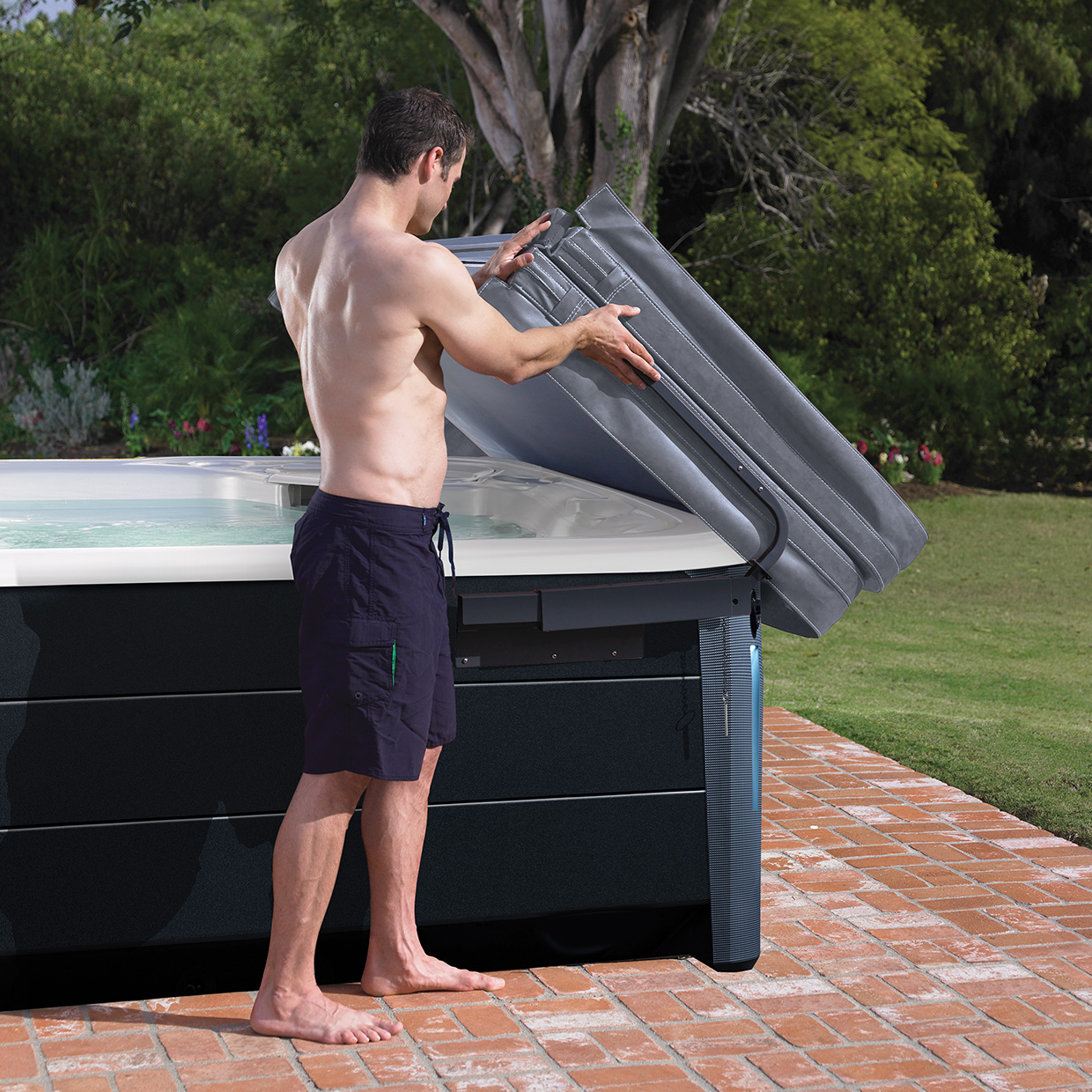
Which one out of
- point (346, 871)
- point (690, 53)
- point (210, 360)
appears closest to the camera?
point (346, 871)

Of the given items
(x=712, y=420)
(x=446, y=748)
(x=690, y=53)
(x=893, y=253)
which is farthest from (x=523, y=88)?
(x=446, y=748)

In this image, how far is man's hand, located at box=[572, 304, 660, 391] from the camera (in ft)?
8.56

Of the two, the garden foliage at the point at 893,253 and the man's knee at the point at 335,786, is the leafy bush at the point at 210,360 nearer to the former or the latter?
the garden foliage at the point at 893,253

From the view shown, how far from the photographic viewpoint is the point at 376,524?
7.79ft

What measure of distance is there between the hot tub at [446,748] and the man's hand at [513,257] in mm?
556

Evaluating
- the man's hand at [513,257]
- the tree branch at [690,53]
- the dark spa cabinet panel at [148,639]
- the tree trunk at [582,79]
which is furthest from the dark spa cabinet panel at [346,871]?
the tree branch at [690,53]

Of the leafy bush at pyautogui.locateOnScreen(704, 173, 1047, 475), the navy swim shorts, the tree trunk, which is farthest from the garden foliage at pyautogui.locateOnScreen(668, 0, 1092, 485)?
the navy swim shorts

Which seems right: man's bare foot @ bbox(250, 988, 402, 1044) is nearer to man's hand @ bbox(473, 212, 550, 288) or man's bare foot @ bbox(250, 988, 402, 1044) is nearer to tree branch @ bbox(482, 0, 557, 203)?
man's hand @ bbox(473, 212, 550, 288)

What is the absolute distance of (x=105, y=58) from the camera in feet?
50.7

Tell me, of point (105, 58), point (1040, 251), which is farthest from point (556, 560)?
point (105, 58)

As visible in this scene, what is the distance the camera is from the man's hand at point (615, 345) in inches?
103

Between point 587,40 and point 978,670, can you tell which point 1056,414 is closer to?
point 587,40

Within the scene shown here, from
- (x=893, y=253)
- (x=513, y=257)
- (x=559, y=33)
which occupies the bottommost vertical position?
(x=513, y=257)

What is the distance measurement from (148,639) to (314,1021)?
0.73m
